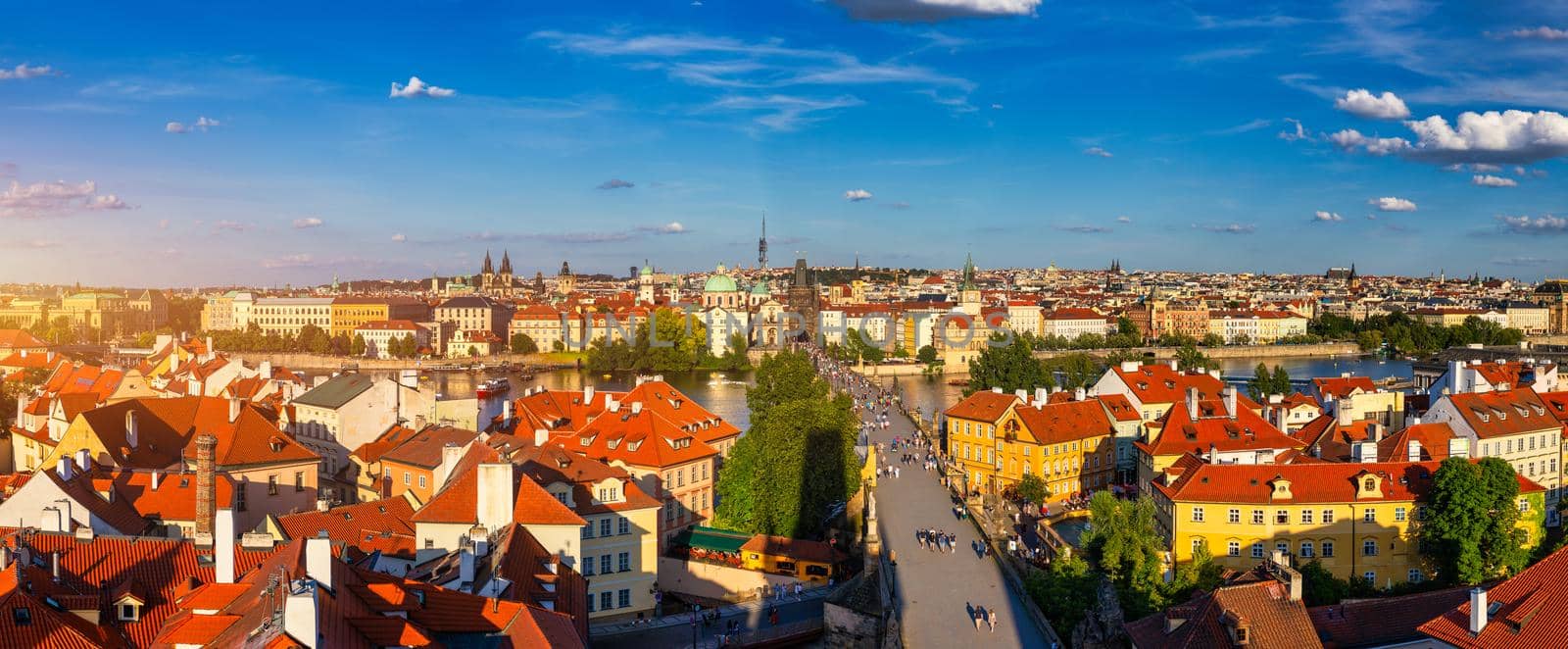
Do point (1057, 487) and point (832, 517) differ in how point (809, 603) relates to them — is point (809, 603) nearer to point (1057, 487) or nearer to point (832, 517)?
point (832, 517)

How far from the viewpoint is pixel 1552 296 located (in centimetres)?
12925

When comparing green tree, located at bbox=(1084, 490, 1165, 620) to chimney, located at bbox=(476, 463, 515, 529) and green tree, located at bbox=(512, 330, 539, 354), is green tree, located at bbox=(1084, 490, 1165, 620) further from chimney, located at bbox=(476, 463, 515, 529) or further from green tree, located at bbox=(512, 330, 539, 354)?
green tree, located at bbox=(512, 330, 539, 354)

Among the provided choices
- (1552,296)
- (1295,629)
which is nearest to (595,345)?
(1295,629)

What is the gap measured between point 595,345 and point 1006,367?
1778 inches

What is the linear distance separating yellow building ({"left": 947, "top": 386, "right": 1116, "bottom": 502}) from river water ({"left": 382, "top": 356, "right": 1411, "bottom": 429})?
21119mm

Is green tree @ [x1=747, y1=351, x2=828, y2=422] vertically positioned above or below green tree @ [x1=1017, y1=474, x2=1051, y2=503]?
above

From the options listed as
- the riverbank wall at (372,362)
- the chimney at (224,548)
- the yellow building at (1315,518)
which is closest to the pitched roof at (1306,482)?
the yellow building at (1315,518)

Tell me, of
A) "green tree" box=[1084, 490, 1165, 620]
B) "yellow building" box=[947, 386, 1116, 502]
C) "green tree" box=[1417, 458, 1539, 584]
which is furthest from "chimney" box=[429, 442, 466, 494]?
"green tree" box=[1417, 458, 1539, 584]

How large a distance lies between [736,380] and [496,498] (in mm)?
58157

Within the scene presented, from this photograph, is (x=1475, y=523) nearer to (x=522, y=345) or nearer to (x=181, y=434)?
(x=181, y=434)

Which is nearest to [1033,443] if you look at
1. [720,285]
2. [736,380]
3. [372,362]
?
[736,380]

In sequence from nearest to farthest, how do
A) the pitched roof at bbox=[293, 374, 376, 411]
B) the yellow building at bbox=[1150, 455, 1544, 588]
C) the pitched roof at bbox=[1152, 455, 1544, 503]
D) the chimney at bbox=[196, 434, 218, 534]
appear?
the chimney at bbox=[196, 434, 218, 534], the yellow building at bbox=[1150, 455, 1544, 588], the pitched roof at bbox=[1152, 455, 1544, 503], the pitched roof at bbox=[293, 374, 376, 411]

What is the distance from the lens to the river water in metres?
58.9

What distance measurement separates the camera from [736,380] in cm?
7350
